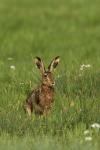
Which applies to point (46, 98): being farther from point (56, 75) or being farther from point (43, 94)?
point (56, 75)

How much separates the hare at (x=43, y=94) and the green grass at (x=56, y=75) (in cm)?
13

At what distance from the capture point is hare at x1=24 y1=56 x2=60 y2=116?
9023mm

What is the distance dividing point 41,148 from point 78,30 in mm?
14359

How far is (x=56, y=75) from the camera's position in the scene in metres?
11.5

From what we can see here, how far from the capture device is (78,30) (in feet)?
68.9

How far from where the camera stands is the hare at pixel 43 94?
9.02 meters

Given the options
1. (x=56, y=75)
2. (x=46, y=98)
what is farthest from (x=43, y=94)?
(x=56, y=75)

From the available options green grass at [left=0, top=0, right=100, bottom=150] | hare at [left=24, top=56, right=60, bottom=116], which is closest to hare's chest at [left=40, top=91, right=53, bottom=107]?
hare at [left=24, top=56, right=60, bottom=116]

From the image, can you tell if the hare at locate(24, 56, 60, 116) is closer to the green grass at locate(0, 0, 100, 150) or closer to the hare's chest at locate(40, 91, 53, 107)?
the hare's chest at locate(40, 91, 53, 107)

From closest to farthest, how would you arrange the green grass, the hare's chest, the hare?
the green grass, the hare, the hare's chest

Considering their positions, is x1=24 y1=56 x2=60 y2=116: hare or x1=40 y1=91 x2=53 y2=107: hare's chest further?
x1=40 y1=91 x2=53 y2=107: hare's chest

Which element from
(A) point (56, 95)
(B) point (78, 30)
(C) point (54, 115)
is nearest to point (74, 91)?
(A) point (56, 95)

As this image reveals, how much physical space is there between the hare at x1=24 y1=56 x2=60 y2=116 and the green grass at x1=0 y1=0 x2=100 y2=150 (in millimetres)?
134

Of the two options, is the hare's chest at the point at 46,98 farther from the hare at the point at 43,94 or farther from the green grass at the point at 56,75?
the green grass at the point at 56,75
